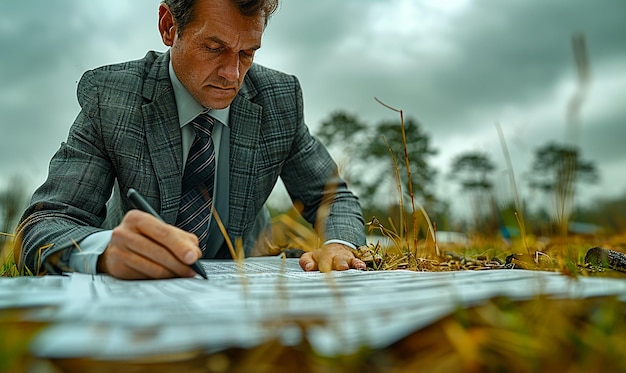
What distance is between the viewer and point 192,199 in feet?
6.39

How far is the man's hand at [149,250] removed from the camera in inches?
41.7

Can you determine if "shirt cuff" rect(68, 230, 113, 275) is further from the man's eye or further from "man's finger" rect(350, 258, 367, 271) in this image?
the man's eye

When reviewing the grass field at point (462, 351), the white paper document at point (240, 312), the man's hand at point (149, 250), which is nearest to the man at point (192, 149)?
the man's hand at point (149, 250)

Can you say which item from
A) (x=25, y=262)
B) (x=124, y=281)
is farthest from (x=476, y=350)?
(x=25, y=262)

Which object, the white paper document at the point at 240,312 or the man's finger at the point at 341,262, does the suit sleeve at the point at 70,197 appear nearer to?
the white paper document at the point at 240,312

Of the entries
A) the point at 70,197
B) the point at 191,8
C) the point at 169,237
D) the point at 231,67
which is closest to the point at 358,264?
the point at 169,237

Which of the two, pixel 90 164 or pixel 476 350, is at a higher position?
pixel 90 164

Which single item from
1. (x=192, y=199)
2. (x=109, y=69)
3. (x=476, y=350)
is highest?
(x=109, y=69)

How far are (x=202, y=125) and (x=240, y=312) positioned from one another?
4.50 feet

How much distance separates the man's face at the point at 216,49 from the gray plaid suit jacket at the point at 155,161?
138 millimetres

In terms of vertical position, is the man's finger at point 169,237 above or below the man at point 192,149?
below

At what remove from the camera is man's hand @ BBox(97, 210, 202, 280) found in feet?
3.47

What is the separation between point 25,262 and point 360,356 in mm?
1232

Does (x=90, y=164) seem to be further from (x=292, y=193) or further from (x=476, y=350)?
(x=476, y=350)
